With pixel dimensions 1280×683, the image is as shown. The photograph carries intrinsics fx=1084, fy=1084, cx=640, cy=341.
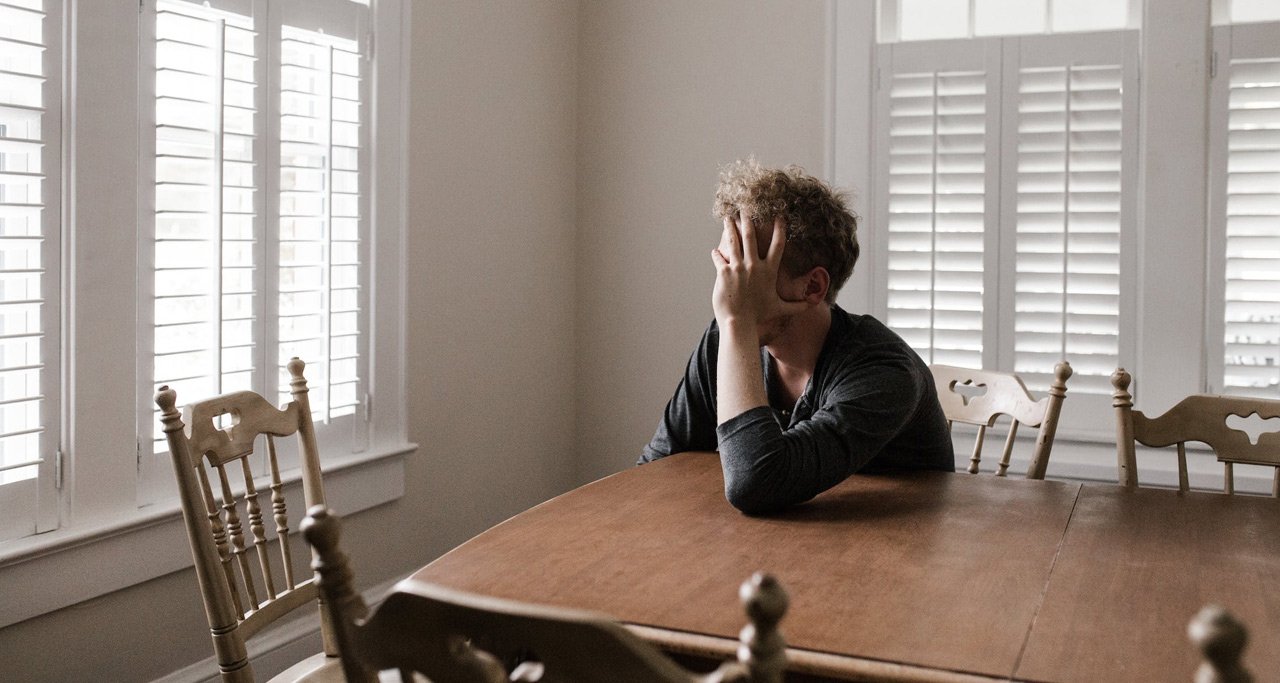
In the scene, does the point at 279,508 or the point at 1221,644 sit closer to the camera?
the point at 1221,644

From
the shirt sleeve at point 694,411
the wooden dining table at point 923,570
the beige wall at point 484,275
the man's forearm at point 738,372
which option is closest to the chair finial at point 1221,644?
the wooden dining table at point 923,570

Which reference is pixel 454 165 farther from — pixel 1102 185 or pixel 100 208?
pixel 1102 185

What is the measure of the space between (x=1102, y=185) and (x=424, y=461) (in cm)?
208

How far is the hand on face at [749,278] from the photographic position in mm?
1857

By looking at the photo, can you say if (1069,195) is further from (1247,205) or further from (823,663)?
(823,663)

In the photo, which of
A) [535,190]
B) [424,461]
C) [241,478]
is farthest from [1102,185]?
[241,478]

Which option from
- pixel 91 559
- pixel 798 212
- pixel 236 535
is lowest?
pixel 91 559

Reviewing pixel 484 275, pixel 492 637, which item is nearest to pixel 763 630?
pixel 492 637

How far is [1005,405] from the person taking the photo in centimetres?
232

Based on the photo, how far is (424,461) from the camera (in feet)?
10.1

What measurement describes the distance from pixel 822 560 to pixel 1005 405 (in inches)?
42.0

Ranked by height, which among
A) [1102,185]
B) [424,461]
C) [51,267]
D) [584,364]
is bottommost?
[424,461]

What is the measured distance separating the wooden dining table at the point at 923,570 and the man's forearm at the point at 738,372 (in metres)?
0.15

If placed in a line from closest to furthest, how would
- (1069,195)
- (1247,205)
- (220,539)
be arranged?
(220,539)
(1247,205)
(1069,195)
